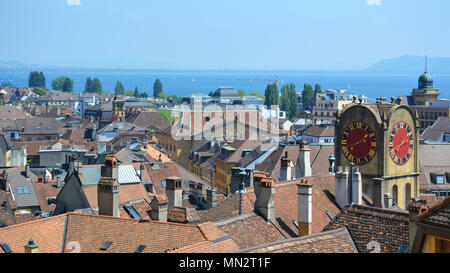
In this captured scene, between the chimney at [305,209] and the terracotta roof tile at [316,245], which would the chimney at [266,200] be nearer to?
the chimney at [305,209]

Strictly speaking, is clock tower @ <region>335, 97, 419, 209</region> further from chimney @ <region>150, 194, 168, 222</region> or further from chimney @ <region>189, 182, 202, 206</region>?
chimney @ <region>189, 182, 202, 206</region>

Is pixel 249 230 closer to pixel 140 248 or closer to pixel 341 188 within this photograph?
pixel 140 248

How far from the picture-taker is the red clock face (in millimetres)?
27666

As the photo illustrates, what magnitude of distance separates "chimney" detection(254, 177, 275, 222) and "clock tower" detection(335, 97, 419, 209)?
20.3 feet

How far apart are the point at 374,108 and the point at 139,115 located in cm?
9422

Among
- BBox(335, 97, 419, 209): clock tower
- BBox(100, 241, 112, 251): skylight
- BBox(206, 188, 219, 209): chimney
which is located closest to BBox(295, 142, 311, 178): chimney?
BBox(335, 97, 419, 209): clock tower

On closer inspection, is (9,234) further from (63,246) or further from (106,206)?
(106,206)

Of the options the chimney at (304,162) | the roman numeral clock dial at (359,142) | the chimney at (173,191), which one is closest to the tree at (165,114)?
the chimney at (304,162)

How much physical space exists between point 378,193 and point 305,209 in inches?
217

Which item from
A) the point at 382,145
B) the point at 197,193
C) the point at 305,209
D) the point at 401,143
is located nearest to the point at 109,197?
the point at 305,209

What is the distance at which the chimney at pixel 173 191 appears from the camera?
24891mm

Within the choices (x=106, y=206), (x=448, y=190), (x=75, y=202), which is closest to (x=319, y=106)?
(x=448, y=190)
